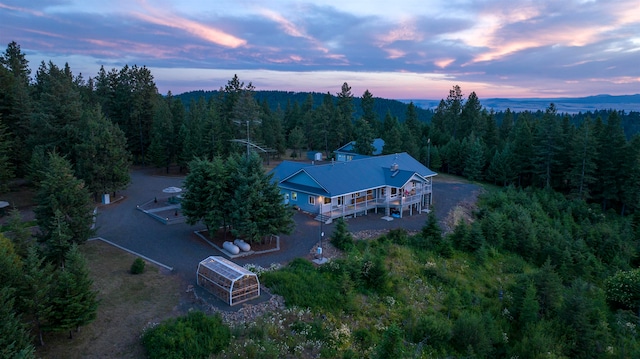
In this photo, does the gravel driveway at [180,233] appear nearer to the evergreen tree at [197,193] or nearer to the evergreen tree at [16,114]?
the evergreen tree at [197,193]

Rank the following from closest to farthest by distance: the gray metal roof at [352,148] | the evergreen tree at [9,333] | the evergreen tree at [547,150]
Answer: the evergreen tree at [9,333] < the evergreen tree at [547,150] < the gray metal roof at [352,148]

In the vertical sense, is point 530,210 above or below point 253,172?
below

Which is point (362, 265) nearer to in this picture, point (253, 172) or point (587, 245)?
point (253, 172)

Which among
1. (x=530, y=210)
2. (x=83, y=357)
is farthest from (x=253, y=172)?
(x=530, y=210)

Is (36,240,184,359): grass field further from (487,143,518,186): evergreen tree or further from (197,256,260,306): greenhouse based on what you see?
(487,143,518,186): evergreen tree

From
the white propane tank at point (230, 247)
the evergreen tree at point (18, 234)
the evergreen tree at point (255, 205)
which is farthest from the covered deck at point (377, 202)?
the evergreen tree at point (18, 234)

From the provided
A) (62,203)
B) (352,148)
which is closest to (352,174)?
(62,203)

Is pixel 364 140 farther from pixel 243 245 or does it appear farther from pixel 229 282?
pixel 229 282
